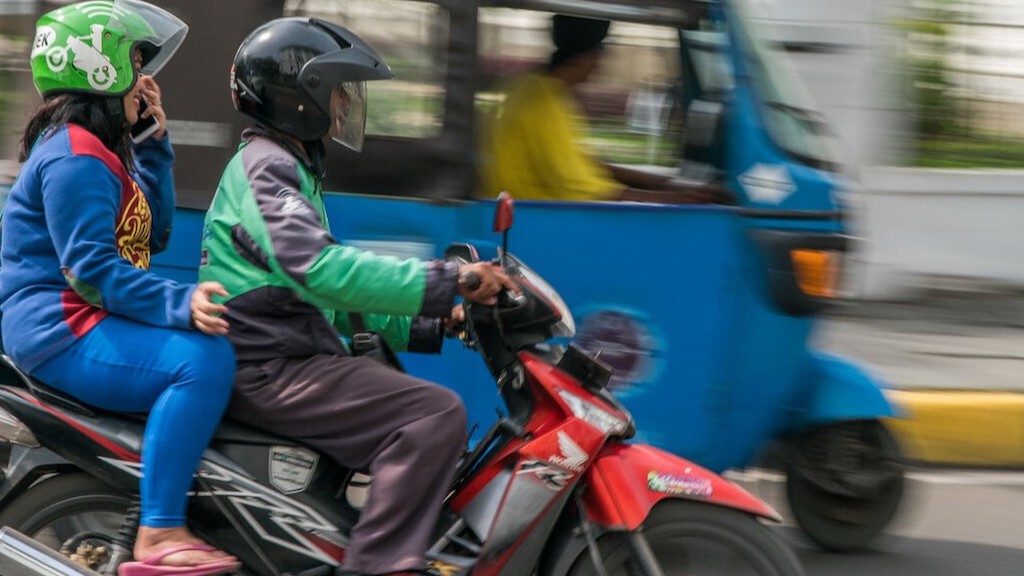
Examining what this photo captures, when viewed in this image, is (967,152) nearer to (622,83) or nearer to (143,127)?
(622,83)

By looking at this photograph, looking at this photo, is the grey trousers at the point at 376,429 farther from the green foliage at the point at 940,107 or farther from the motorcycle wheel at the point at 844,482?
the green foliage at the point at 940,107

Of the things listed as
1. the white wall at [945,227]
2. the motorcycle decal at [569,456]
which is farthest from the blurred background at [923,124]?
the motorcycle decal at [569,456]

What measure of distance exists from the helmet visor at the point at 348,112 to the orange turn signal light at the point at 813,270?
1607 millimetres

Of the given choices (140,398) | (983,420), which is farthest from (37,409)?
(983,420)

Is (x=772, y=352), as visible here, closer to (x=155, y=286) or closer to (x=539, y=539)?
(x=539, y=539)

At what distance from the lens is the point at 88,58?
3176mm

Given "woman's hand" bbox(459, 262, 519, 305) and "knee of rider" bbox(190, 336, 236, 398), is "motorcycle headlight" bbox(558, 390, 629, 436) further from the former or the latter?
"knee of rider" bbox(190, 336, 236, 398)

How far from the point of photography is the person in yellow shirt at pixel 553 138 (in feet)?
15.0

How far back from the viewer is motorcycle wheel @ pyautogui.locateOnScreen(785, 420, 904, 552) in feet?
15.4

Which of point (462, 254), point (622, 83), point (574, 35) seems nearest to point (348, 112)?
point (462, 254)

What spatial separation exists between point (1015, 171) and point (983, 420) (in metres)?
3.40

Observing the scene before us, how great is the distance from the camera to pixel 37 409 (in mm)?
3111

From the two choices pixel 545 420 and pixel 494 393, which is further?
pixel 494 393

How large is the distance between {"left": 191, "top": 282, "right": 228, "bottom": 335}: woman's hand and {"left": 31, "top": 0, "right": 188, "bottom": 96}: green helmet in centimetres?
54
